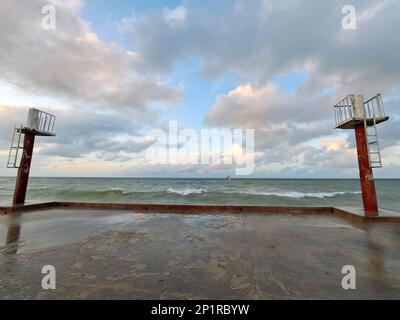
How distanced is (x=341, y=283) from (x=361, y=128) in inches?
255

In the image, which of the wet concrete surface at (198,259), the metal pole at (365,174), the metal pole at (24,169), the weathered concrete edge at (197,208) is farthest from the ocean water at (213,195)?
the metal pole at (365,174)

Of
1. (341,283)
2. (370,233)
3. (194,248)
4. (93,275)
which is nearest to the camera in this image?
(341,283)

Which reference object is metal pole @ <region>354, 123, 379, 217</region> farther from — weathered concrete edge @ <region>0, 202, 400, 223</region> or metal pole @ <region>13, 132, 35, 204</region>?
metal pole @ <region>13, 132, 35, 204</region>

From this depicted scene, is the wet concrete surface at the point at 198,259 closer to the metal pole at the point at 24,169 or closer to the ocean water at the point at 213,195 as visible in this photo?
the metal pole at the point at 24,169

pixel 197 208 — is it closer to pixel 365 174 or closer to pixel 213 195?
pixel 365 174

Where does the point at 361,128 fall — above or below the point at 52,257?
above

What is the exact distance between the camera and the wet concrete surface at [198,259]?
2391mm

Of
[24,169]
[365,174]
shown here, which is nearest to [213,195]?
[365,174]

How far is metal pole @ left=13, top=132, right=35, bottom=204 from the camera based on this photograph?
27.5 ft

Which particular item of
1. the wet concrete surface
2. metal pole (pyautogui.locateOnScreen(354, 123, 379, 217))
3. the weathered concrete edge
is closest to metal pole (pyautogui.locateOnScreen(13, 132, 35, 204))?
the weathered concrete edge

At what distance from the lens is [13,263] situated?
3143 millimetres
